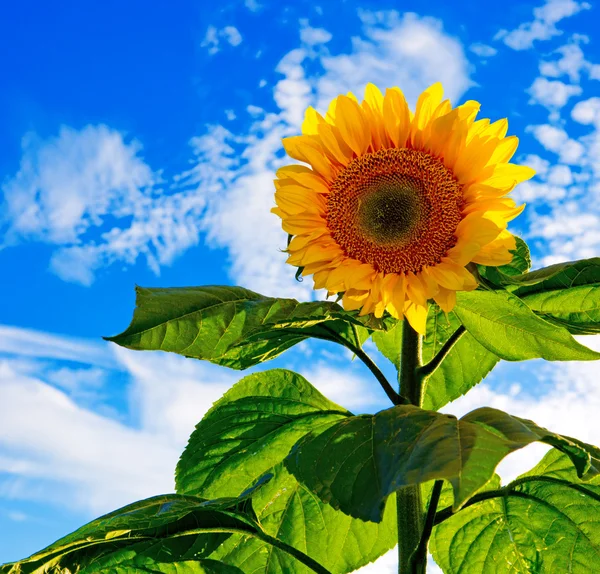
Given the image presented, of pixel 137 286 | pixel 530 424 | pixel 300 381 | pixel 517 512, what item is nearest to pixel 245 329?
pixel 137 286

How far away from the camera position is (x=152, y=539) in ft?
5.67

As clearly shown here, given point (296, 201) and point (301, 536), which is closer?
point (296, 201)

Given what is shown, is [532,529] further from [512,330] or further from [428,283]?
[428,283]

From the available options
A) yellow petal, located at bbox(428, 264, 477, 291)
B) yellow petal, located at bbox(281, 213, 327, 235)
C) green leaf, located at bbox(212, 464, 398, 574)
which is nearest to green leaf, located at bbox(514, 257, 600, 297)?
yellow petal, located at bbox(428, 264, 477, 291)

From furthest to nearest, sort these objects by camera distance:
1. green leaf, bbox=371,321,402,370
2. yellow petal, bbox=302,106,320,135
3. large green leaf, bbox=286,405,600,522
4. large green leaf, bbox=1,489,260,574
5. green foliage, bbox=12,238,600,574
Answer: green leaf, bbox=371,321,402,370, yellow petal, bbox=302,106,320,135, large green leaf, bbox=1,489,260,574, green foliage, bbox=12,238,600,574, large green leaf, bbox=286,405,600,522

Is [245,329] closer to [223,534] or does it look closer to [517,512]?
[223,534]

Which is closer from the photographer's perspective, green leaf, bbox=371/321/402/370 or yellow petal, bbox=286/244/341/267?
yellow petal, bbox=286/244/341/267

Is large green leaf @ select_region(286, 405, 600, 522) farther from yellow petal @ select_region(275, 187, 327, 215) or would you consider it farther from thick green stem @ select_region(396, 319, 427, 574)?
yellow petal @ select_region(275, 187, 327, 215)

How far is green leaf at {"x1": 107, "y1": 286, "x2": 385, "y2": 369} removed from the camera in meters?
1.59

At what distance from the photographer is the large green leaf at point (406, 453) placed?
3.93 feet

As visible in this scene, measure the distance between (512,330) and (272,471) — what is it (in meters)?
0.71

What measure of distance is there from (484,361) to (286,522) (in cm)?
65

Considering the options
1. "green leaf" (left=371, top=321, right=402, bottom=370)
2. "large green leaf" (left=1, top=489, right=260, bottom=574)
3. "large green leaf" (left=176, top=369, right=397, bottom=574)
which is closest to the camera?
"large green leaf" (left=1, top=489, right=260, bottom=574)

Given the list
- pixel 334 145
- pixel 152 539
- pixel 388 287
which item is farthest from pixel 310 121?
pixel 152 539
